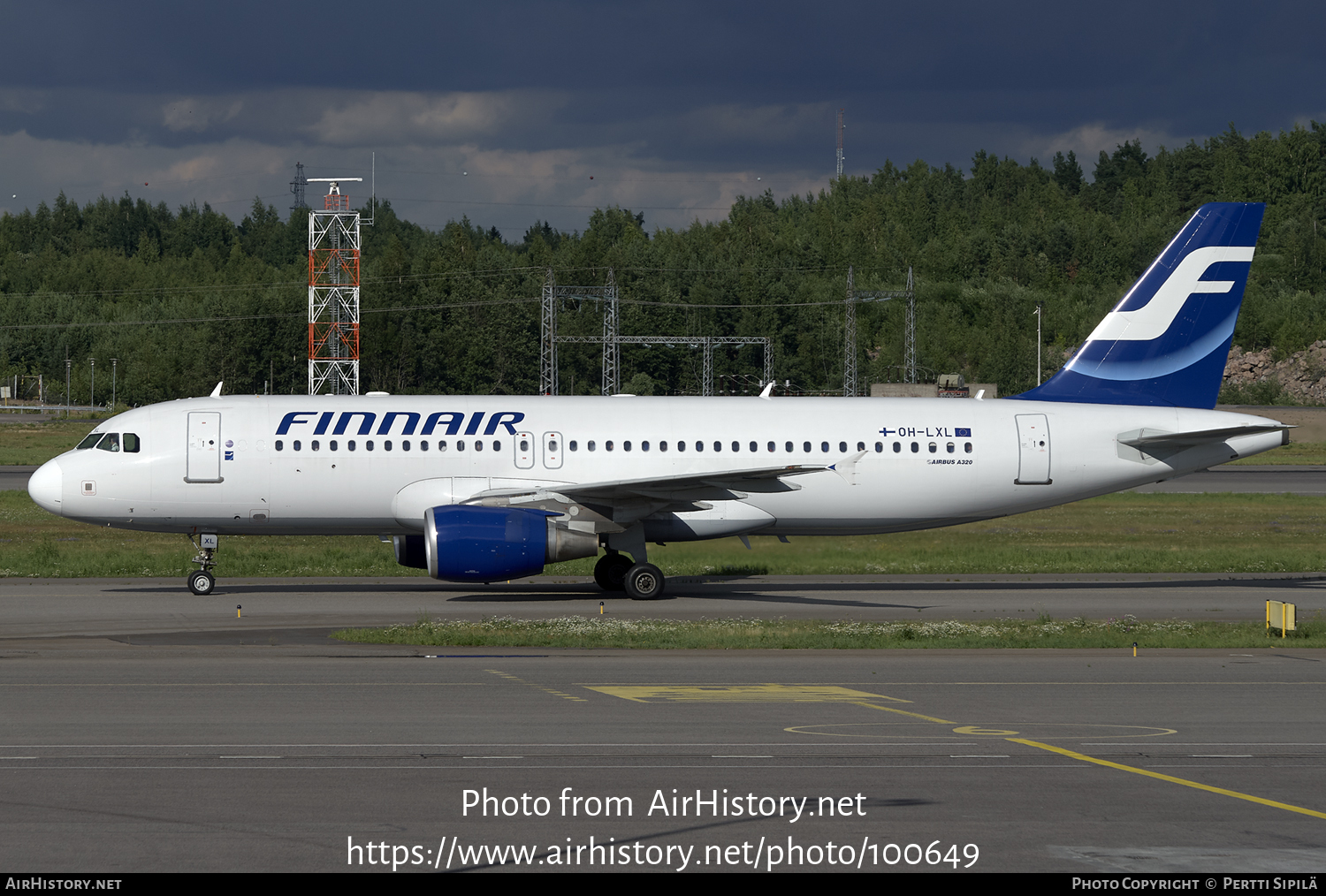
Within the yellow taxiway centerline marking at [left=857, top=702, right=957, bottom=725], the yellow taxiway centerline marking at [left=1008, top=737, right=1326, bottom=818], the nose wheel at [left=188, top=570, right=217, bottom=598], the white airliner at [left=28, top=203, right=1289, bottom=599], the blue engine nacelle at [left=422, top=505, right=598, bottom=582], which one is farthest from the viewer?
the white airliner at [left=28, top=203, right=1289, bottom=599]

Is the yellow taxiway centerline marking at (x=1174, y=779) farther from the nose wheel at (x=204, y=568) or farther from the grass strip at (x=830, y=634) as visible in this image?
the nose wheel at (x=204, y=568)

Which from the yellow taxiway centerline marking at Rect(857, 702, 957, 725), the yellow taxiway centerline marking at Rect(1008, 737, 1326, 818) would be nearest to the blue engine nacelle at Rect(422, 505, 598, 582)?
the yellow taxiway centerline marking at Rect(857, 702, 957, 725)

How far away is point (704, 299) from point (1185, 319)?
113 metres

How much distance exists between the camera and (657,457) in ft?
99.8

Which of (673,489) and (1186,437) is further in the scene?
(1186,437)

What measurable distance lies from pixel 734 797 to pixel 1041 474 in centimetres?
2119

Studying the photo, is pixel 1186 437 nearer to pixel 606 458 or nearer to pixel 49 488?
pixel 606 458

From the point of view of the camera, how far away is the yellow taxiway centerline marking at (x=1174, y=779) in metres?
11.7

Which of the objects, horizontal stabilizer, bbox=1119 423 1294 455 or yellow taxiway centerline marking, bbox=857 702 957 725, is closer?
yellow taxiway centerline marking, bbox=857 702 957 725

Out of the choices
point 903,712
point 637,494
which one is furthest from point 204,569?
point 903,712

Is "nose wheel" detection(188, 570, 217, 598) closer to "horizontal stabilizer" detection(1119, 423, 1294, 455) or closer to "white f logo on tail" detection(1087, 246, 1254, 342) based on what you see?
"horizontal stabilizer" detection(1119, 423, 1294, 455)

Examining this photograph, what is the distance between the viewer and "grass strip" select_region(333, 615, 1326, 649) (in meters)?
22.3

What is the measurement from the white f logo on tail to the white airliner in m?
0.05

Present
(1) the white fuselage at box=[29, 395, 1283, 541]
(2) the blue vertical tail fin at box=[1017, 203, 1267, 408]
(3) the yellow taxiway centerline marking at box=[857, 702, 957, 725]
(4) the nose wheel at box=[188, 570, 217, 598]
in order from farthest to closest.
A: (2) the blue vertical tail fin at box=[1017, 203, 1267, 408] < (1) the white fuselage at box=[29, 395, 1283, 541] < (4) the nose wheel at box=[188, 570, 217, 598] < (3) the yellow taxiway centerline marking at box=[857, 702, 957, 725]
